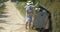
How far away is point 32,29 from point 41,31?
0.88 meters


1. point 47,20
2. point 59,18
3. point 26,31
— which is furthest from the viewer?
point 26,31

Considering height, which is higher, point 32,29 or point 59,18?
point 59,18

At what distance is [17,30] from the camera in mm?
12984

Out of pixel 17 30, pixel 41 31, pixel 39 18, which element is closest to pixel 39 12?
pixel 39 18

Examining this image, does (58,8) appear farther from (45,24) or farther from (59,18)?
(45,24)

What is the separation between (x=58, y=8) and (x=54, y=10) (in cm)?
38

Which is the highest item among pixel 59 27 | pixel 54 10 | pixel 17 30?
pixel 54 10

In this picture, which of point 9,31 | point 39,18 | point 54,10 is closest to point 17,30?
point 9,31

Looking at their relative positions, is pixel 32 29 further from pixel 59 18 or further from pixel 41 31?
pixel 59 18

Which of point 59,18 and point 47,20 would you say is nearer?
point 59,18

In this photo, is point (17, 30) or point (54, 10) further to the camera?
point (17, 30)

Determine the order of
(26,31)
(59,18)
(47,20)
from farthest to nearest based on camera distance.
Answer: (26,31) < (47,20) < (59,18)

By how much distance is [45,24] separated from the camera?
1174 cm

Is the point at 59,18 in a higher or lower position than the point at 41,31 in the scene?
higher
